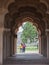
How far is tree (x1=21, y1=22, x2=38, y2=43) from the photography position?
8169 cm

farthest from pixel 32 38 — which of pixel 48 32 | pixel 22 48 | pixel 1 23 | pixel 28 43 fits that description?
pixel 1 23

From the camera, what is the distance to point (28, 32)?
8250cm

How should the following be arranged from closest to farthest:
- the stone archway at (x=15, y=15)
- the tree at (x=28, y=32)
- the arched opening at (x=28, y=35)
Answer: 1. the stone archway at (x=15, y=15)
2. the arched opening at (x=28, y=35)
3. the tree at (x=28, y=32)

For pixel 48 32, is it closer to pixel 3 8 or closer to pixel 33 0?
pixel 33 0

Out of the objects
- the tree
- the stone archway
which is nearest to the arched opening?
the tree

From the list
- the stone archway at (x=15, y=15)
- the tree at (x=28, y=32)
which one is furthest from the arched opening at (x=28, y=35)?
the stone archway at (x=15, y=15)

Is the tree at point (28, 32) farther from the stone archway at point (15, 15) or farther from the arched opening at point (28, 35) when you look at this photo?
the stone archway at point (15, 15)

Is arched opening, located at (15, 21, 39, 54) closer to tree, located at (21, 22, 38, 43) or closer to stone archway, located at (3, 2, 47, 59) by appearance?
tree, located at (21, 22, 38, 43)

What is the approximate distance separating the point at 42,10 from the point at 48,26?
5.71ft

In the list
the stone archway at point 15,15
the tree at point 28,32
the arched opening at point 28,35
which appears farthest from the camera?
the tree at point 28,32

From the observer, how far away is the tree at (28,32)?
81688 millimetres

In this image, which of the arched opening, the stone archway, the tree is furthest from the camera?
the tree

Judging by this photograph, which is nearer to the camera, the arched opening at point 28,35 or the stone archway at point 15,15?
the stone archway at point 15,15

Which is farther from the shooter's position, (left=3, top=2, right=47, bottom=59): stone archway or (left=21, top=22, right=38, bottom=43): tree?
(left=21, top=22, right=38, bottom=43): tree
